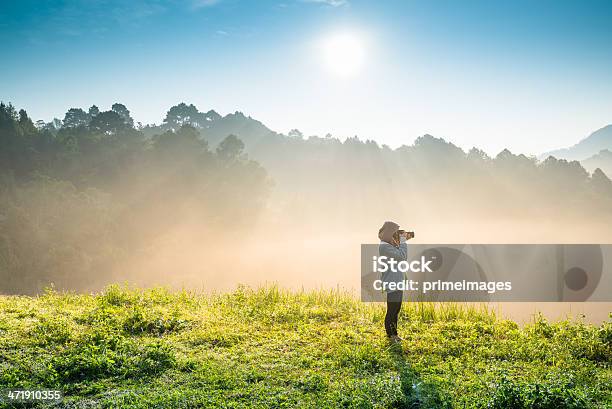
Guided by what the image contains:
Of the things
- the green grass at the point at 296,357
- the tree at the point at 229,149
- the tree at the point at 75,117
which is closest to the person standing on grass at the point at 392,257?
the green grass at the point at 296,357

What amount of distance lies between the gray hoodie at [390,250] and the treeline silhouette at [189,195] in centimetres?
3089

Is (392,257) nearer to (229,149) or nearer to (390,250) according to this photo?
(390,250)

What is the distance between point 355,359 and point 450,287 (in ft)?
19.9

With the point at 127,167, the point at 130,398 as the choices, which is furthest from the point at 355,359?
the point at 127,167

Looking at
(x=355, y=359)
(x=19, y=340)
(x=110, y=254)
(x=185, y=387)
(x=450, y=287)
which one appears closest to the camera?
(x=185, y=387)

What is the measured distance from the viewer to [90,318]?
31.0 feet

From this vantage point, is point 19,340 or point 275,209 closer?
point 19,340

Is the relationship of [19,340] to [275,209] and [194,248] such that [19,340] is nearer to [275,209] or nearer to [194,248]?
[194,248]

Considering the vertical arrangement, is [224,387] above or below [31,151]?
below

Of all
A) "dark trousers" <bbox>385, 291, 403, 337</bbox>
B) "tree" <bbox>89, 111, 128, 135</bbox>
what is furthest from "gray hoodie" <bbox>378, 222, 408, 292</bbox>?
"tree" <bbox>89, 111, 128, 135</bbox>

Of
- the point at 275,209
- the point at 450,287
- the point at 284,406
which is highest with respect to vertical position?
the point at 275,209

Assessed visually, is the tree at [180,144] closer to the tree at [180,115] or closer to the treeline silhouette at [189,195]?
the treeline silhouette at [189,195]

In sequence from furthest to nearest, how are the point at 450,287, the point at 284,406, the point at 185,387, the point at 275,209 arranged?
the point at 275,209 → the point at 450,287 → the point at 185,387 → the point at 284,406

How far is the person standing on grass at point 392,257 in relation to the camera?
813 cm
